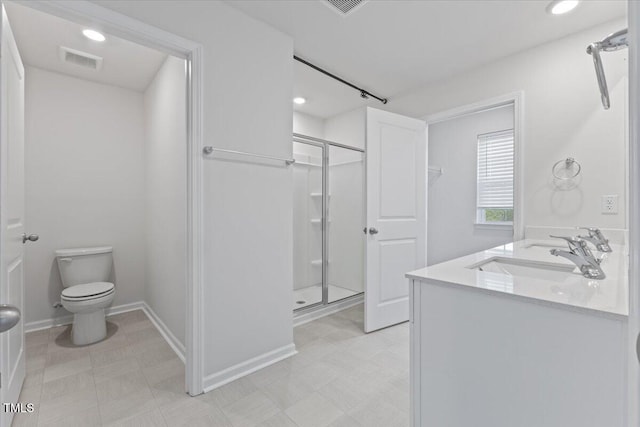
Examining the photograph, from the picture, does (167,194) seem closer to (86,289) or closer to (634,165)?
(86,289)

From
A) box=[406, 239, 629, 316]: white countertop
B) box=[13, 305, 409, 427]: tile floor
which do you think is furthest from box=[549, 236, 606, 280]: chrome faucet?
box=[13, 305, 409, 427]: tile floor

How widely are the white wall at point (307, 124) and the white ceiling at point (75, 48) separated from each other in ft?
5.42

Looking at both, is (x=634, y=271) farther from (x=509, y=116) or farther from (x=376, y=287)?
(x=509, y=116)

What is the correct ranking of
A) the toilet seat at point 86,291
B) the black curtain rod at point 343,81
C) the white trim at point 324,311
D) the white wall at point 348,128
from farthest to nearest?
the white wall at point 348,128, the white trim at point 324,311, the black curtain rod at point 343,81, the toilet seat at point 86,291

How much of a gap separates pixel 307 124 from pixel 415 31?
81.0 inches

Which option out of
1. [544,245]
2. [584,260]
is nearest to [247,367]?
[584,260]

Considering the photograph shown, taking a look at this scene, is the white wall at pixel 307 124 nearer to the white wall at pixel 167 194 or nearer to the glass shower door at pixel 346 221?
the glass shower door at pixel 346 221

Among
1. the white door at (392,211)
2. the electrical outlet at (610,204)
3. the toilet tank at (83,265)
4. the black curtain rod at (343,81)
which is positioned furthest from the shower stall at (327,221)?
the electrical outlet at (610,204)

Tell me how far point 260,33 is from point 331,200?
219 cm

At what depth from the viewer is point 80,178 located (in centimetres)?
274

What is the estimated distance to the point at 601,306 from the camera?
74 centimetres

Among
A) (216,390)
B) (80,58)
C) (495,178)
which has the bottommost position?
(216,390)

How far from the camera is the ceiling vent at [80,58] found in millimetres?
2280

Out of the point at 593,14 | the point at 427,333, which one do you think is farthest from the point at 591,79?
the point at 427,333
